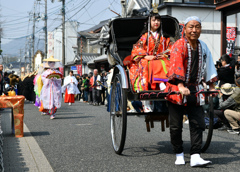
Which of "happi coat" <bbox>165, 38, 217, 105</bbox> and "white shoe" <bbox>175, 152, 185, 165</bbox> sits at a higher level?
"happi coat" <bbox>165, 38, 217, 105</bbox>

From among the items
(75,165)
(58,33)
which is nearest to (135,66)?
(75,165)

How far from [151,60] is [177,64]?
3.48ft

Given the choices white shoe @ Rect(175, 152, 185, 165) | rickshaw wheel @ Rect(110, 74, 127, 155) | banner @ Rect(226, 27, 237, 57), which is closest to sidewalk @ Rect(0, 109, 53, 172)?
rickshaw wheel @ Rect(110, 74, 127, 155)

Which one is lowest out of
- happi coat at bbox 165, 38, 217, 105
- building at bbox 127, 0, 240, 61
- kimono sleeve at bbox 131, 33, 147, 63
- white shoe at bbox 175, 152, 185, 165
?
white shoe at bbox 175, 152, 185, 165

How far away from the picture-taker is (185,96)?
473 cm

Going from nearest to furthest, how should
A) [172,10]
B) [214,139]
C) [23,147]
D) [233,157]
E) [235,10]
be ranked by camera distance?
[233,157], [23,147], [214,139], [235,10], [172,10]

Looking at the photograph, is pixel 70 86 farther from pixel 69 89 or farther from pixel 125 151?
pixel 125 151

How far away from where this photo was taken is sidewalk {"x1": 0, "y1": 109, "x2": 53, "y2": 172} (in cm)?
487

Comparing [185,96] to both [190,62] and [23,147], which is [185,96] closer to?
[190,62]

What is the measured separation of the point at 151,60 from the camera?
575 cm

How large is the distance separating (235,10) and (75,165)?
12398 millimetres

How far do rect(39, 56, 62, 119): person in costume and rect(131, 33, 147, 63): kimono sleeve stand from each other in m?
6.27

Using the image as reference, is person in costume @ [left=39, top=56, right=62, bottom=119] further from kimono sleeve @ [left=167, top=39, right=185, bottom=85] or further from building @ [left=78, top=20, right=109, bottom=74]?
building @ [left=78, top=20, right=109, bottom=74]

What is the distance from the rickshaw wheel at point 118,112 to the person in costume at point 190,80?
2.30ft
